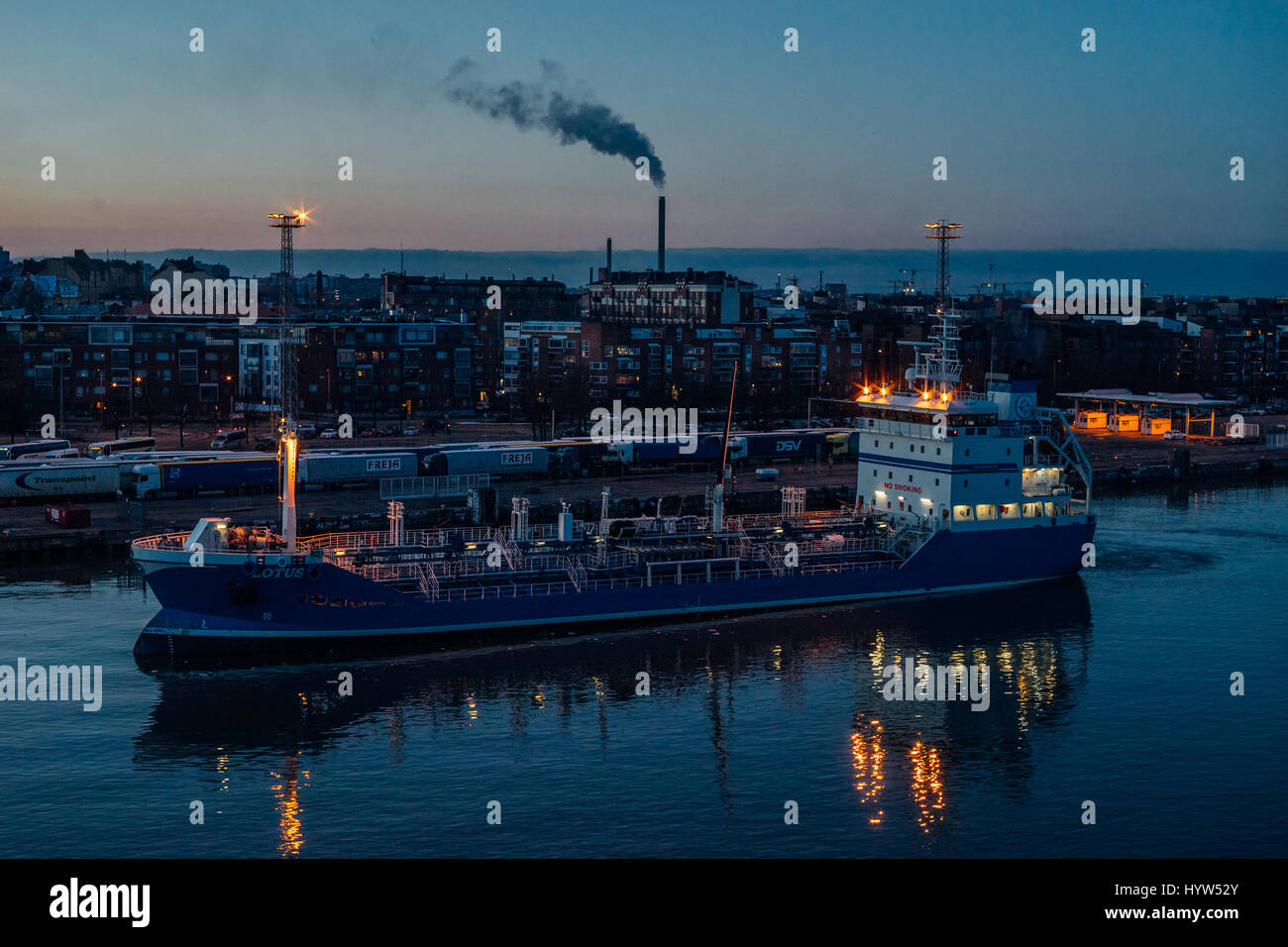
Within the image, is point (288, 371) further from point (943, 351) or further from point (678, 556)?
point (943, 351)

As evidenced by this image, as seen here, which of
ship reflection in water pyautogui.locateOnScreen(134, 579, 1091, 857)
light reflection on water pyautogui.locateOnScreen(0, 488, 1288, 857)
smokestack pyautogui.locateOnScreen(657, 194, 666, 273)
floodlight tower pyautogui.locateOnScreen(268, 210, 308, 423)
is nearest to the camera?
light reflection on water pyautogui.locateOnScreen(0, 488, 1288, 857)

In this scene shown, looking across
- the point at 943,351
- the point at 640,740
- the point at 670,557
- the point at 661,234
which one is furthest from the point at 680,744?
the point at 661,234

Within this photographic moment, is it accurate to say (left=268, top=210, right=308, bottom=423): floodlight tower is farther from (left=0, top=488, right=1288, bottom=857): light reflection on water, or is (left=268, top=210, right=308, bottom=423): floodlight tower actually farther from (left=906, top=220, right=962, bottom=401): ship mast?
(left=906, top=220, right=962, bottom=401): ship mast

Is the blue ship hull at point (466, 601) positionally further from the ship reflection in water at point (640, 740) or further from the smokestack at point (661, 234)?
the smokestack at point (661, 234)

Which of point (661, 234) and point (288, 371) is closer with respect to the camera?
point (288, 371)

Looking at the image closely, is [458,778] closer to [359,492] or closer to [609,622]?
[609,622]

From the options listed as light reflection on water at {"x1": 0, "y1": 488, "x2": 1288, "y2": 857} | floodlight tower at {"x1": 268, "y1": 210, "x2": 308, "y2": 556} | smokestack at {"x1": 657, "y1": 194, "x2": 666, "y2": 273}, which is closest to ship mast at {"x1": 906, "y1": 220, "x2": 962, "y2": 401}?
light reflection on water at {"x1": 0, "y1": 488, "x2": 1288, "y2": 857}

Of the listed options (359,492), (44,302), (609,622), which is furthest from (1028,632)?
(44,302)

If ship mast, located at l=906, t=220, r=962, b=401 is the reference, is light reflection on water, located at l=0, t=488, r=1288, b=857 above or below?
below
